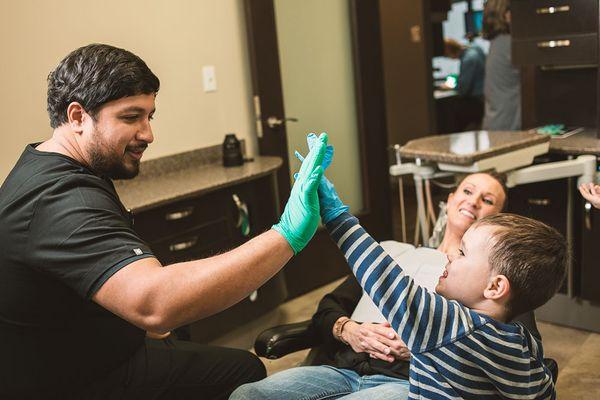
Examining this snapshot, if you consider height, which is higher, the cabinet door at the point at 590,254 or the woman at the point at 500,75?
the woman at the point at 500,75

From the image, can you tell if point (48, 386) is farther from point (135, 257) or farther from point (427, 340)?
point (427, 340)

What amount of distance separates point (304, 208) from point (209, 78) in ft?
6.94

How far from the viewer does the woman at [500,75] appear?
4238mm

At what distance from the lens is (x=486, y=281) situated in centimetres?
141

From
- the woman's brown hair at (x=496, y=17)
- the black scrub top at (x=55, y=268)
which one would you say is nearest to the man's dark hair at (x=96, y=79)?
the black scrub top at (x=55, y=268)

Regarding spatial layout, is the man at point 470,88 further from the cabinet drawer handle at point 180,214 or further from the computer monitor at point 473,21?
the cabinet drawer handle at point 180,214

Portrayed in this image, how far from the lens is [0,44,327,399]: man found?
52.5 inches

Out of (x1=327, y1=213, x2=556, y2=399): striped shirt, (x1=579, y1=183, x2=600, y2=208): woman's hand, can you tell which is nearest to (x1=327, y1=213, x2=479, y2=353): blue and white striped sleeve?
(x1=327, y1=213, x2=556, y2=399): striped shirt

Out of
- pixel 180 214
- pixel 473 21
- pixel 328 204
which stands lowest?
pixel 180 214

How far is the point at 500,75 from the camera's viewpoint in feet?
14.4

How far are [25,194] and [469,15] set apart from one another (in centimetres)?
661

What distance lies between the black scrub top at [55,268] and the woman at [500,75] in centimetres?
328

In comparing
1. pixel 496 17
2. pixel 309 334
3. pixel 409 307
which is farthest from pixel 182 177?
pixel 496 17

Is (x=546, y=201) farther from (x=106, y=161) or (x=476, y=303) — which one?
(x=106, y=161)
